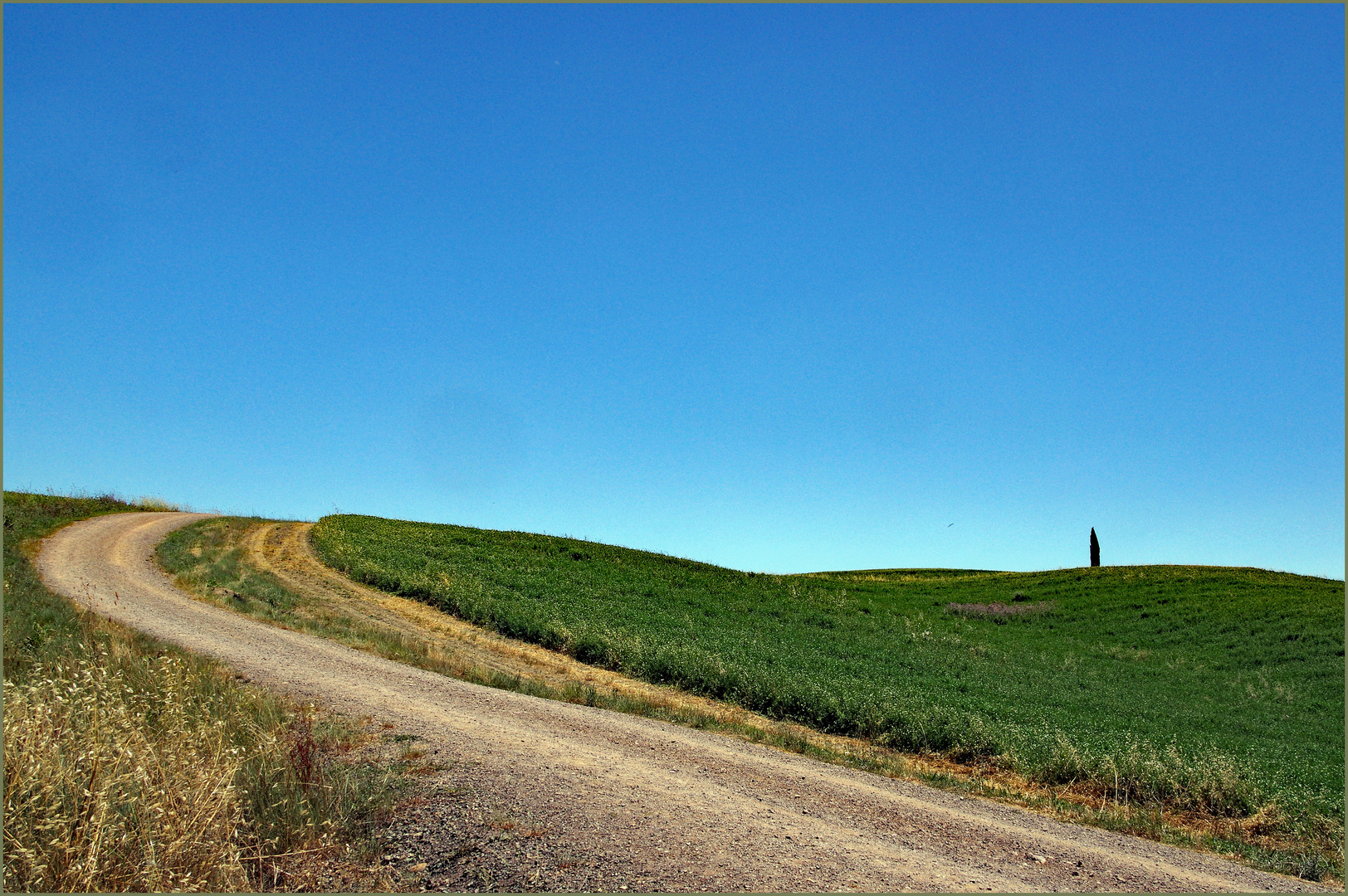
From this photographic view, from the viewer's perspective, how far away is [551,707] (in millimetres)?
13938

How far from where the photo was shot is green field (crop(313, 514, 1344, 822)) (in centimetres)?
Answer: 1509

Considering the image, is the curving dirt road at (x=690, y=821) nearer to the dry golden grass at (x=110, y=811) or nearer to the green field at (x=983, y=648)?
the dry golden grass at (x=110, y=811)

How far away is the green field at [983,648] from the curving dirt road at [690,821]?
459cm

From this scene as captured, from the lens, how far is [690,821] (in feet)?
27.1

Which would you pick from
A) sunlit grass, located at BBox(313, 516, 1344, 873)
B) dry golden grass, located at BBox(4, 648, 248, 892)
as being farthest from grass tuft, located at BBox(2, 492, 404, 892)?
sunlit grass, located at BBox(313, 516, 1344, 873)

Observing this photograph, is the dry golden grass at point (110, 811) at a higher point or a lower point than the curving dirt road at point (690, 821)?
higher

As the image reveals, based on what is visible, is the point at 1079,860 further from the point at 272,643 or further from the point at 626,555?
the point at 626,555

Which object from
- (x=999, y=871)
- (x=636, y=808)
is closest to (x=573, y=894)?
(x=636, y=808)

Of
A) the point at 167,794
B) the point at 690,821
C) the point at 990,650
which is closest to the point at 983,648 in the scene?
the point at 990,650

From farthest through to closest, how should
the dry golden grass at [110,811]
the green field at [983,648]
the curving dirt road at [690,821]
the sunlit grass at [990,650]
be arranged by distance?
the green field at [983,648] < the sunlit grass at [990,650] < the curving dirt road at [690,821] < the dry golden grass at [110,811]

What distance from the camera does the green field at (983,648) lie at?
15094mm

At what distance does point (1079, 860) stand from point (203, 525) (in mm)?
43826

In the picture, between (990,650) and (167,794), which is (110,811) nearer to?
(167,794)

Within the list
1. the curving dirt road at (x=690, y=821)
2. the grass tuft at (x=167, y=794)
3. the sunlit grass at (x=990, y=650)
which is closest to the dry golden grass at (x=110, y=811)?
the grass tuft at (x=167, y=794)
